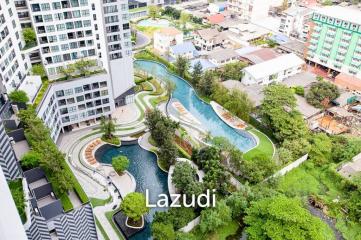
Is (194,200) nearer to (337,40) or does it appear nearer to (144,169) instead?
(144,169)

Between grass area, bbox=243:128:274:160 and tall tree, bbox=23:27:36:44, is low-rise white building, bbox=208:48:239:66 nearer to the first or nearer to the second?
grass area, bbox=243:128:274:160

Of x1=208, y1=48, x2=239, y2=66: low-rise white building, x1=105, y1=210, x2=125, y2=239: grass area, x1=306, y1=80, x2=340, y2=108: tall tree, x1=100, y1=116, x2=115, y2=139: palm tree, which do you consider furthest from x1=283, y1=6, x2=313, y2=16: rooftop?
x1=105, y1=210, x2=125, y2=239: grass area

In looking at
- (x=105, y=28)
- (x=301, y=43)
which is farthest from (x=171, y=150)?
(x=301, y=43)

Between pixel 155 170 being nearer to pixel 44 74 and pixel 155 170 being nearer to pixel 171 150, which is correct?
pixel 171 150

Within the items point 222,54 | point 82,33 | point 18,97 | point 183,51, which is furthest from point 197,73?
point 18,97

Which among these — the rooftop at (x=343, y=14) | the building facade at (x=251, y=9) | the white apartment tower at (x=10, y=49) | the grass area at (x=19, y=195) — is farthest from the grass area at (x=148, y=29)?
the grass area at (x=19, y=195)

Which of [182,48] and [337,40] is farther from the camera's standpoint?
[182,48]
